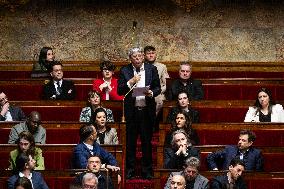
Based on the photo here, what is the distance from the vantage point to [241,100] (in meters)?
4.05

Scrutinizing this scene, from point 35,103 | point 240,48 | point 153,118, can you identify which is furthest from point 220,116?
point 240,48

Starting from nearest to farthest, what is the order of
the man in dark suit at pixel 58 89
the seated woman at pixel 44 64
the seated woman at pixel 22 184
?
the seated woman at pixel 22 184 < the man in dark suit at pixel 58 89 < the seated woman at pixel 44 64

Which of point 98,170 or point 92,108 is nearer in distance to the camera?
point 98,170

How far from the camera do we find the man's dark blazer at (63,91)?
4.11 meters

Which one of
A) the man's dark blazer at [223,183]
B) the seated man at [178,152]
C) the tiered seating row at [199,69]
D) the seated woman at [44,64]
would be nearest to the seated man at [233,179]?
the man's dark blazer at [223,183]

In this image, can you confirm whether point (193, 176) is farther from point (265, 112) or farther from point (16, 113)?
point (16, 113)

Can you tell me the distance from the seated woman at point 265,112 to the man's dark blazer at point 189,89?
279 millimetres

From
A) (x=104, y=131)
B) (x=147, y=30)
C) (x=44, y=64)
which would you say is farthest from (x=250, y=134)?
(x=147, y=30)

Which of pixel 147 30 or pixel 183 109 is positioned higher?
pixel 147 30

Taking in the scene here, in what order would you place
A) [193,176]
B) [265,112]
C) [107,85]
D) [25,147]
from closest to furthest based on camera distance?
[193,176] → [25,147] → [265,112] → [107,85]

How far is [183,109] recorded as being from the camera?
377 centimetres

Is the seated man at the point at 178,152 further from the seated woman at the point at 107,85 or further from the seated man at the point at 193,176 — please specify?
the seated woman at the point at 107,85

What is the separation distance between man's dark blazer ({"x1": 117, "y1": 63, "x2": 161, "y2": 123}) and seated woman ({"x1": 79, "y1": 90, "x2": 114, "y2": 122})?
8 centimetres

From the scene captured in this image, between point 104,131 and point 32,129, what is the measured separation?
279 millimetres
